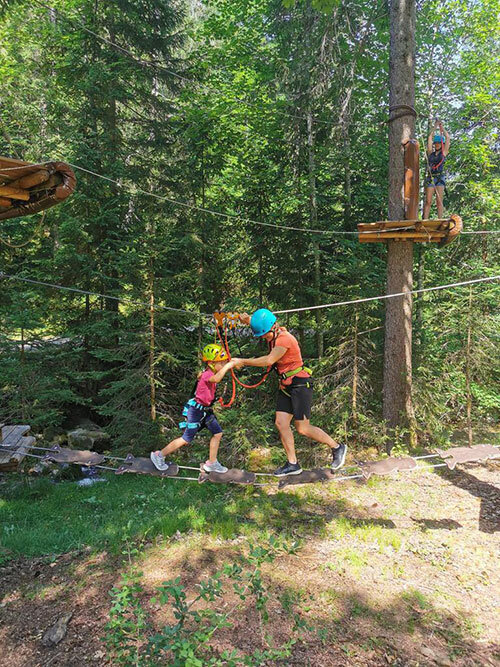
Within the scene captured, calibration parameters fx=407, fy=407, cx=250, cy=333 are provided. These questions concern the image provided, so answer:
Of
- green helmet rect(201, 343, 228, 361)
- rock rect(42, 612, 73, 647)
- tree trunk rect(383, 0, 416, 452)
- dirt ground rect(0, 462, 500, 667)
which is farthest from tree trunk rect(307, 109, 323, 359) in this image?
rock rect(42, 612, 73, 647)

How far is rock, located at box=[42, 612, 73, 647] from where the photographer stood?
13.4 feet

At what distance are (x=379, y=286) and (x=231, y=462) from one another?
5185mm

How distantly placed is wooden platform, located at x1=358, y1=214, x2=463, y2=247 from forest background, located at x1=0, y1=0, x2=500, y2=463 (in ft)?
4.16

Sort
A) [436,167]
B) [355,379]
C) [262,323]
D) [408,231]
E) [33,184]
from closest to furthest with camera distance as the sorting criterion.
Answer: [33,184]
[262,323]
[408,231]
[436,167]
[355,379]

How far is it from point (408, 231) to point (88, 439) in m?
8.69

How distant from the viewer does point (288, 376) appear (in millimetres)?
5262

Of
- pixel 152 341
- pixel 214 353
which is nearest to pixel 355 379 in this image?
pixel 214 353

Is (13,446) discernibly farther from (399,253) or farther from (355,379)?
(399,253)

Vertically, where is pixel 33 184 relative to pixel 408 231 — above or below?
below

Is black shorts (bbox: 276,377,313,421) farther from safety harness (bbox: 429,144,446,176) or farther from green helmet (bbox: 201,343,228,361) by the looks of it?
safety harness (bbox: 429,144,446,176)

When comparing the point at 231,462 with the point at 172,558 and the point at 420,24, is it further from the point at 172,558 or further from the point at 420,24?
the point at 420,24

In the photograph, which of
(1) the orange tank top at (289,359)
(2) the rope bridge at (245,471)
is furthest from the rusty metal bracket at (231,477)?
(1) the orange tank top at (289,359)

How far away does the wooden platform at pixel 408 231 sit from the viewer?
23.4 feet

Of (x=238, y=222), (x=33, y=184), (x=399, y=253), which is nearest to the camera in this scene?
(x=33, y=184)
